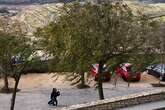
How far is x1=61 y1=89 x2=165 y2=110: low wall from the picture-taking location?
50.1 feet

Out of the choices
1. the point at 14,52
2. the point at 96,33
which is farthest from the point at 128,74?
the point at 96,33

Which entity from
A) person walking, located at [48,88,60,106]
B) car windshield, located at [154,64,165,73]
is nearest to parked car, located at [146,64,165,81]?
car windshield, located at [154,64,165,73]

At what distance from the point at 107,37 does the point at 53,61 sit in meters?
4.20

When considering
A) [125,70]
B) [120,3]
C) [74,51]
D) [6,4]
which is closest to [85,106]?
[74,51]

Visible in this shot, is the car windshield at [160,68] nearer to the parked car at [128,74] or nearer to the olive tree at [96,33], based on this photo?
the parked car at [128,74]

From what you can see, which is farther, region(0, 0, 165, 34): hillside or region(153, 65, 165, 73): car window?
region(0, 0, 165, 34): hillside

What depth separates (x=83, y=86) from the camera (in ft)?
101

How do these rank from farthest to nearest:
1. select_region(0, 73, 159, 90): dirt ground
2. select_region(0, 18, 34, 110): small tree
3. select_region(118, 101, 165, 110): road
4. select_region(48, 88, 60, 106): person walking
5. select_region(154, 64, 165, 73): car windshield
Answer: select_region(154, 64, 165, 73): car windshield
select_region(0, 73, 159, 90): dirt ground
select_region(48, 88, 60, 106): person walking
select_region(0, 18, 34, 110): small tree
select_region(118, 101, 165, 110): road

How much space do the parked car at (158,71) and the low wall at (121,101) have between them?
16518mm

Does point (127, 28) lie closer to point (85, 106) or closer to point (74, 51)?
point (74, 51)

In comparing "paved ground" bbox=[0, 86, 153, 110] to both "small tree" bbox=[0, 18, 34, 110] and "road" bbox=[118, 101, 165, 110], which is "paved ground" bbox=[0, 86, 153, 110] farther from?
"road" bbox=[118, 101, 165, 110]

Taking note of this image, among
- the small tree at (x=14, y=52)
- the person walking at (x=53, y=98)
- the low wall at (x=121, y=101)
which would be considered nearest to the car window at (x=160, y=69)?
the person walking at (x=53, y=98)

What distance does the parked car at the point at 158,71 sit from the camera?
108 feet

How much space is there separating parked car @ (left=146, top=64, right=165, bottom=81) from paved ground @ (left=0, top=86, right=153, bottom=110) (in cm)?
275
